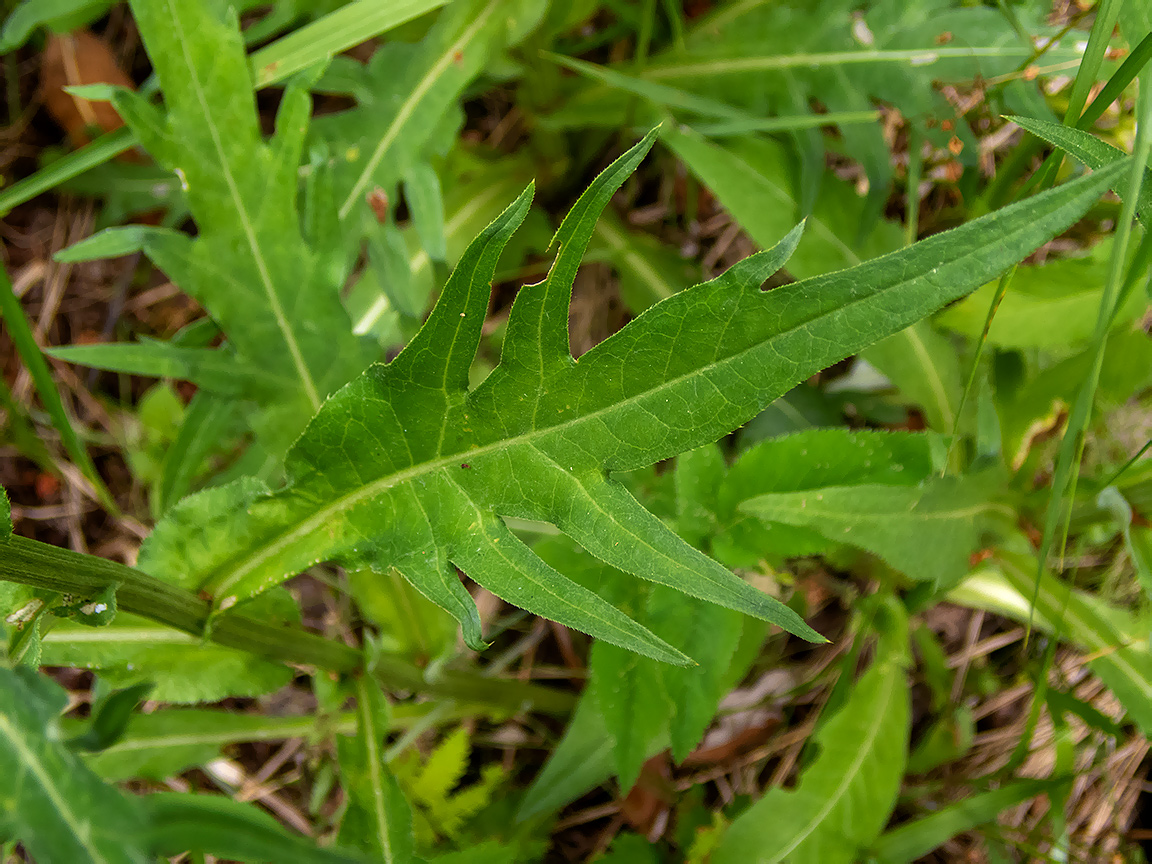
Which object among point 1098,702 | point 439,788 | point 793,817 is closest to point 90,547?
point 439,788

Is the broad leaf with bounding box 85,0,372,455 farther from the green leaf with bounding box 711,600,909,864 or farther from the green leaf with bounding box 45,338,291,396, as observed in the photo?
the green leaf with bounding box 711,600,909,864

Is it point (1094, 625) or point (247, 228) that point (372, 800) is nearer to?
point (247, 228)

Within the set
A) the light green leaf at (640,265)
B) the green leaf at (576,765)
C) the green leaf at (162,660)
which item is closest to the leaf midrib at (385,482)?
the green leaf at (162,660)

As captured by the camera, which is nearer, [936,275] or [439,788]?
[936,275]

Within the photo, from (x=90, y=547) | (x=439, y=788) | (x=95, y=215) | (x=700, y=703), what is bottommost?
(x=439, y=788)

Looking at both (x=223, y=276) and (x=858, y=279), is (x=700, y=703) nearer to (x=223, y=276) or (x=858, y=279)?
(x=858, y=279)

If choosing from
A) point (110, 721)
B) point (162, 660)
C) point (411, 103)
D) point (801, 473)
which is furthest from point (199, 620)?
point (411, 103)

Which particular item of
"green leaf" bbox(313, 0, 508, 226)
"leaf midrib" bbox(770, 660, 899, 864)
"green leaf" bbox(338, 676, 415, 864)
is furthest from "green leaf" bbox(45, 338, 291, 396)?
"leaf midrib" bbox(770, 660, 899, 864)
